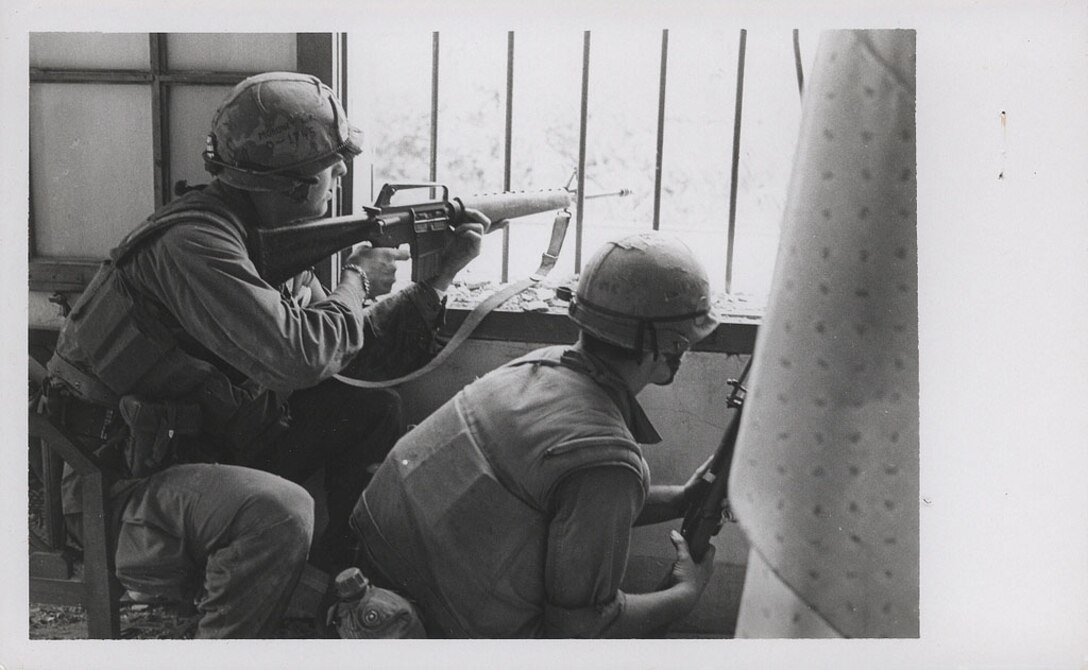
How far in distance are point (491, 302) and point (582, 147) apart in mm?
482

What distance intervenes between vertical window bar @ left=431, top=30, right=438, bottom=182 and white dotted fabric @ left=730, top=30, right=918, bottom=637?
39.8 inches

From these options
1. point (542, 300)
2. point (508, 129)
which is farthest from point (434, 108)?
point (542, 300)

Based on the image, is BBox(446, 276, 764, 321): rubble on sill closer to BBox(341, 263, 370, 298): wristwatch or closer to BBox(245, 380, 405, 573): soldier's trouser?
BBox(341, 263, 370, 298): wristwatch

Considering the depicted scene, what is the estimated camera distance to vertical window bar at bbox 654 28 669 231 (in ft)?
8.75

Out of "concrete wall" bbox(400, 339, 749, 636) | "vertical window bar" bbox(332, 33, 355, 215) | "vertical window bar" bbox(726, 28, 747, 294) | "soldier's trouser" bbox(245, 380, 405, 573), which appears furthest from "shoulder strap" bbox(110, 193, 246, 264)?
"vertical window bar" bbox(726, 28, 747, 294)

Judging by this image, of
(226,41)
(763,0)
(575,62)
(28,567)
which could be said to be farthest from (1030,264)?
(28,567)

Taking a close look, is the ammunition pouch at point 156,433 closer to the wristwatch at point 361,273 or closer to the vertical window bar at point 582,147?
the wristwatch at point 361,273

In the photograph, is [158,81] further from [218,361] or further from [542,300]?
[542,300]

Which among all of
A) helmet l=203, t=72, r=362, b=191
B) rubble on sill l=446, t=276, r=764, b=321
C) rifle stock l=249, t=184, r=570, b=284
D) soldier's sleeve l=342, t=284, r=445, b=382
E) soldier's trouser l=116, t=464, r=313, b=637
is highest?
helmet l=203, t=72, r=362, b=191

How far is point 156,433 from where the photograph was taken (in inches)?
99.7

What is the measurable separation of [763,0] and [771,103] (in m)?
0.26

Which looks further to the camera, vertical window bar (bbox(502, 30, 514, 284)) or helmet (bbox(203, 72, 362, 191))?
vertical window bar (bbox(502, 30, 514, 284))

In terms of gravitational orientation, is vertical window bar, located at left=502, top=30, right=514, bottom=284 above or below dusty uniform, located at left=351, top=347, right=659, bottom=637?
above

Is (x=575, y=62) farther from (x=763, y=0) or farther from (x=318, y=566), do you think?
(x=318, y=566)
